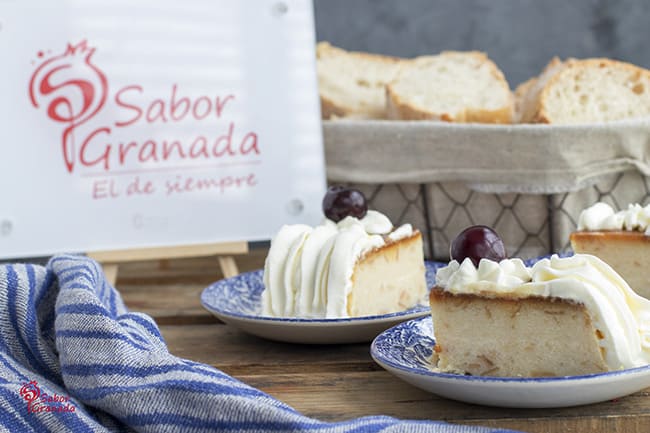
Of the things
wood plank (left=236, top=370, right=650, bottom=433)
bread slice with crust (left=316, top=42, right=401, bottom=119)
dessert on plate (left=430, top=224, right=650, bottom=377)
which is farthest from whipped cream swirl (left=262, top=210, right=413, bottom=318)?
bread slice with crust (left=316, top=42, right=401, bottom=119)

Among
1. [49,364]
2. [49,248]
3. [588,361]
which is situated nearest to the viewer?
[588,361]

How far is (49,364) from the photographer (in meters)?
1.45

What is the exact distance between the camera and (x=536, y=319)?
4.11 ft

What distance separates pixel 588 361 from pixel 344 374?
42 centimetres

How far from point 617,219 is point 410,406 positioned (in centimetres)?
69

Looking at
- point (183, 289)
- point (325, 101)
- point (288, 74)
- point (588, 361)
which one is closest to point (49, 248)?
point (183, 289)

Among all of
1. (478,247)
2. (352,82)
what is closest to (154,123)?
(352,82)

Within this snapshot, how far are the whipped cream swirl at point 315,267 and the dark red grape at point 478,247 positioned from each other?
34 centimetres

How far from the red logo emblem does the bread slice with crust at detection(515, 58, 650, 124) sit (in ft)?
3.84

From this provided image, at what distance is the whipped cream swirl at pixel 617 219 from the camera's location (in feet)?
5.54

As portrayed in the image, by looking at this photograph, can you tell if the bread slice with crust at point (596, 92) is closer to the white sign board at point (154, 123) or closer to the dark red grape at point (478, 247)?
the white sign board at point (154, 123)

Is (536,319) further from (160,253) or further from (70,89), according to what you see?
(70,89)

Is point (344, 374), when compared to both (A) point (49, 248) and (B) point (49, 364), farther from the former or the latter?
(A) point (49, 248)

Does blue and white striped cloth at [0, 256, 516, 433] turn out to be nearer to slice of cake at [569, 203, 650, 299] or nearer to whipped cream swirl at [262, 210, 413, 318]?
whipped cream swirl at [262, 210, 413, 318]
